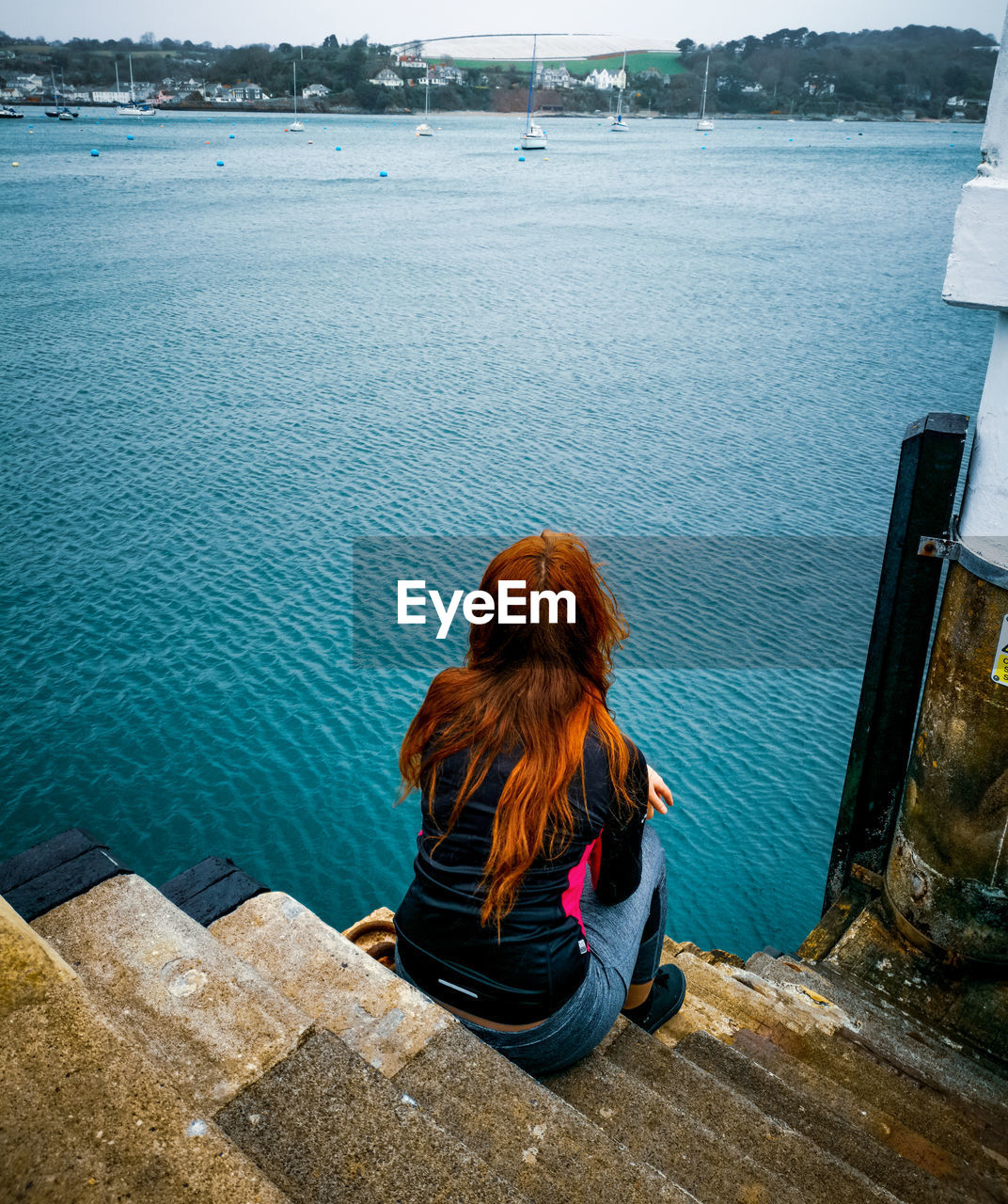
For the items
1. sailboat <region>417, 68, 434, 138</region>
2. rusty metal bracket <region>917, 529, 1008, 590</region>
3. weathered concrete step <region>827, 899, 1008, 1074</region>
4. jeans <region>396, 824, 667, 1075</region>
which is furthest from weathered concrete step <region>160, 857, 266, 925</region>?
sailboat <region>417, 68, 434, 138</region>

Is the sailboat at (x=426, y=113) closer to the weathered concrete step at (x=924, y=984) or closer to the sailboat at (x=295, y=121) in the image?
the sailboat at (x=295, y=121)

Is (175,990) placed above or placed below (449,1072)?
above

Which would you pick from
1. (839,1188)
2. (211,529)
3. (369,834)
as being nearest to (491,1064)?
(839,1188)

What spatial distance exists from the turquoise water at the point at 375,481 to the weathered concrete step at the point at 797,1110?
744cm

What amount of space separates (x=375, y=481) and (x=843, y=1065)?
1623 centimetres

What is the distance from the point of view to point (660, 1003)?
330 cm

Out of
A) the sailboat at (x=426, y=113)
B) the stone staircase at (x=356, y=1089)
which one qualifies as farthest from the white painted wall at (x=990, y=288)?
the sailboat at (x=426, y=113)

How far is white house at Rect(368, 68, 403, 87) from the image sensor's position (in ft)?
507

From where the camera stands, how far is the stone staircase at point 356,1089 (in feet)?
5.85

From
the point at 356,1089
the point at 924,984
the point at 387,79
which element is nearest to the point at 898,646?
the point at 924,984

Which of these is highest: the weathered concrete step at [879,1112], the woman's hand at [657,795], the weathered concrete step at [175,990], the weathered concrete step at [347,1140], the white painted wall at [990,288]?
the white painted wall at [990,288]

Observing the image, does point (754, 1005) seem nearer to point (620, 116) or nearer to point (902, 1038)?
point (902, 1038)

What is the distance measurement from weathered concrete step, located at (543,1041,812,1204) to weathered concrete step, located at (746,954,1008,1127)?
128 cm

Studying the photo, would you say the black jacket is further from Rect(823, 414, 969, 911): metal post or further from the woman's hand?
Rect(823, 414, 969, 911): metal post
